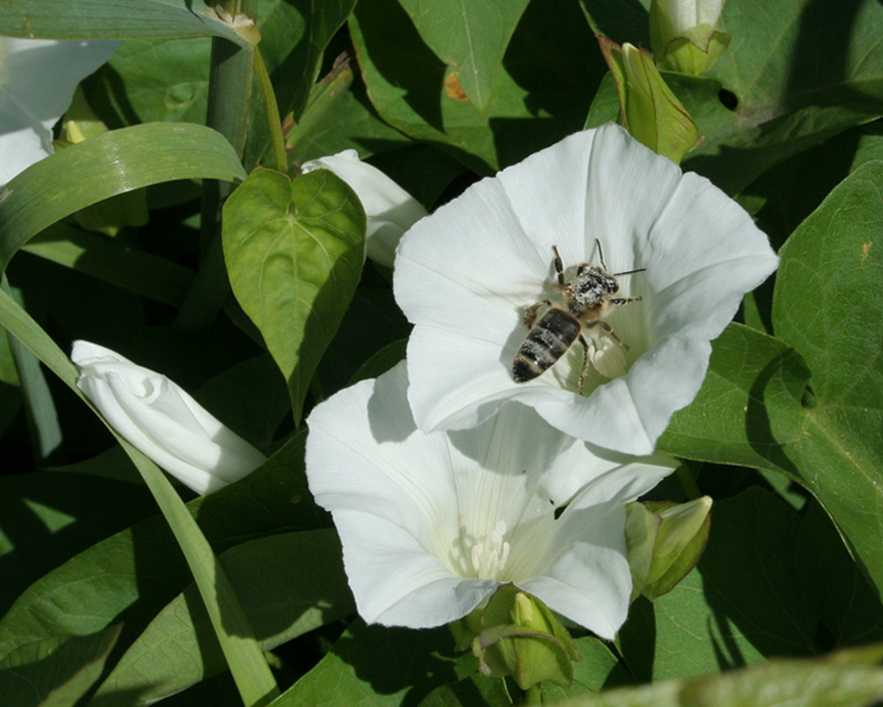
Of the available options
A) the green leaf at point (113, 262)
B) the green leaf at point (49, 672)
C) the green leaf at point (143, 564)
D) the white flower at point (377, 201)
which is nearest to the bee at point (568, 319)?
A: the white flower at point (377, 201)

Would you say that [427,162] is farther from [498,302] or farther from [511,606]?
[511,606]

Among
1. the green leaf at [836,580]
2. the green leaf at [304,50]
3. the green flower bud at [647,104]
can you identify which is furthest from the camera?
the green leaf at [304,50]

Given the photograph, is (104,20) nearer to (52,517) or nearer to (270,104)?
(270,104)

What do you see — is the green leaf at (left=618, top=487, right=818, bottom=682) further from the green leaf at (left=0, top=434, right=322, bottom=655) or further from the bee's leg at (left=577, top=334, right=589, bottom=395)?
Result: the green leaf at (left=0, top=434, right=322, bottom=655)

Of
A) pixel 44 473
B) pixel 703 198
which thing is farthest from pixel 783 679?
pixel 44 473

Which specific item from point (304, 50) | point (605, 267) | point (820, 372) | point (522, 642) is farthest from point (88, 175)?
point (820, 372)

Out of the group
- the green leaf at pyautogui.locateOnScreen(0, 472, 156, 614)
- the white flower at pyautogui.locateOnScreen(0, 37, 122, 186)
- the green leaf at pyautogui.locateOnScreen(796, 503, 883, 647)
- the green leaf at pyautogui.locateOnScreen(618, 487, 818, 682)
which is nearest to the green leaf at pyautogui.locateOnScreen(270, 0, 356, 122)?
the white flower at pyautogui.locateOnScreen(0, 37, 122, 186)

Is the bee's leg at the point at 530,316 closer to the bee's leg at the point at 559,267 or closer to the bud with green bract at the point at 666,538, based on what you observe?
the bee's leg at the point at 559,267
